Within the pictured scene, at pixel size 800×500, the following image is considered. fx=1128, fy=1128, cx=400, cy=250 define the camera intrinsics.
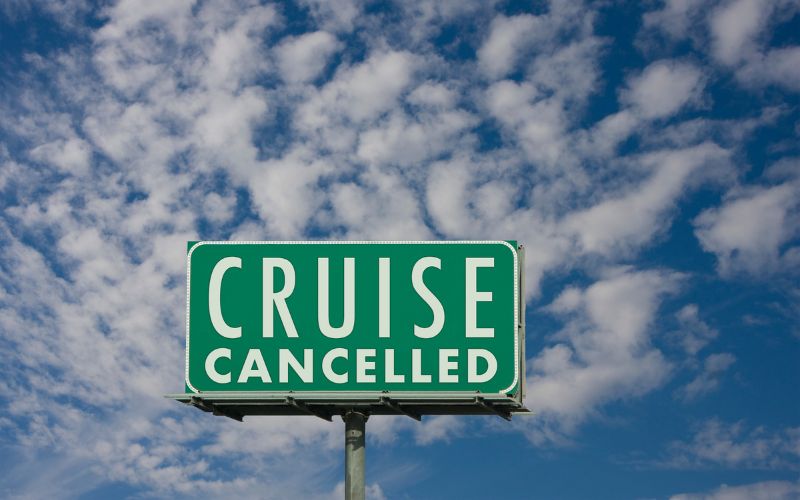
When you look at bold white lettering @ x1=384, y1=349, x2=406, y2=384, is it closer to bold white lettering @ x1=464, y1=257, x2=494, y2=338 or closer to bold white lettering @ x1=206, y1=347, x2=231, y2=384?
bold white lettering @ x1=464, y1=257, x2=494, y2=338

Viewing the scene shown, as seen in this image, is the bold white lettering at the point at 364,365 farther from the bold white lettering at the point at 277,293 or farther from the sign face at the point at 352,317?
the bold white lettering at the point at 277,293

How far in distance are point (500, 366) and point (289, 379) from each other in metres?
4.54

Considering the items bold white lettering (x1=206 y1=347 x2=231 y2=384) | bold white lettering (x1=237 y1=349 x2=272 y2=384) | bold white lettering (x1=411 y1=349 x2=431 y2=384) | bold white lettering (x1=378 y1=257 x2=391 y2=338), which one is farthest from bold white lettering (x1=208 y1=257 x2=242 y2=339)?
bold white lettering (x1=411 y1=349 x2=431 y2=384)

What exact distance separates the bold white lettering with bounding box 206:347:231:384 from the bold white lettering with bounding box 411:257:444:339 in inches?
163

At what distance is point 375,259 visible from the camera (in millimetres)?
24516

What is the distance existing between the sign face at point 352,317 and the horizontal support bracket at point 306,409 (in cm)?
41

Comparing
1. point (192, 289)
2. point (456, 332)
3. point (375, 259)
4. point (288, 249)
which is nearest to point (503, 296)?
point (456, 332)

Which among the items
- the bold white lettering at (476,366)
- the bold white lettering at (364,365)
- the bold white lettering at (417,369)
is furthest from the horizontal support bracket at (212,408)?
the bold white lettering at (476,366)

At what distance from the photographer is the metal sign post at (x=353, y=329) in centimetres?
2405

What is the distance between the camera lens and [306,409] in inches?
947

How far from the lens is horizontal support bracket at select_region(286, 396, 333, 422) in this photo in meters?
23.8

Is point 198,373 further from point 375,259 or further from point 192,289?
point 375,259

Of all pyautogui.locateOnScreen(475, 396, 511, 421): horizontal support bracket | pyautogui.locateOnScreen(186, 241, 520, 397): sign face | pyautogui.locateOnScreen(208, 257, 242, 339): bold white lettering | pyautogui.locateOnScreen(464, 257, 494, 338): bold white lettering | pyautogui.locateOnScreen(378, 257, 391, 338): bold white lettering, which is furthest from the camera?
pyautogui.locateOnScreen(208, 257, 242, 339): bold white lettering

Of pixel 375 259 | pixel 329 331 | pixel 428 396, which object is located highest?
pixel 375 259
